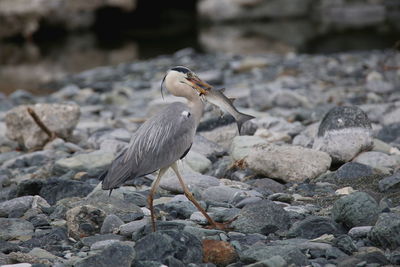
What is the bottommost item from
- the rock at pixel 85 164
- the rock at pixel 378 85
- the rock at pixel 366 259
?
the rock at pixel 378 85

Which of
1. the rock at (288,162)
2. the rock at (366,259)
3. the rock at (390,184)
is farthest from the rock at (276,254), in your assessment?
the rock at (288,162)

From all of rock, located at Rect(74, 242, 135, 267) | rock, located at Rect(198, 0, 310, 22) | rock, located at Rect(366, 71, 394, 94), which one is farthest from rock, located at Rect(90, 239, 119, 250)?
rock, located at Rect(198, 0, 310, 22)

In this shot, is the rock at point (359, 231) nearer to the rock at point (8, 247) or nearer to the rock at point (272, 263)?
the rock at point (272, 263)

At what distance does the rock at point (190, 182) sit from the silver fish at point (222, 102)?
0.66m

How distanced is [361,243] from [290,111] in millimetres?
4036

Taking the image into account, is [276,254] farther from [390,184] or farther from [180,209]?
[390,184]

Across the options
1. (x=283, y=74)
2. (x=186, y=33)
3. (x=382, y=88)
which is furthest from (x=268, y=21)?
(x=382, y=88)

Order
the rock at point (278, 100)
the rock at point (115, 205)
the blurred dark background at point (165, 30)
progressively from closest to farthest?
the rock at point (115, 205)
the rock at point (278, 100)
the blurred dark background at point (165, 30)

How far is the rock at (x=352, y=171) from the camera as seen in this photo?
4.50m

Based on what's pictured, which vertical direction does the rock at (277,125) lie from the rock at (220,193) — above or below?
below

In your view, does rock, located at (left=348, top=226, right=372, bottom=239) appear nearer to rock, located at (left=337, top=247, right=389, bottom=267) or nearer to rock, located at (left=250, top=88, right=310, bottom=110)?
rock, located at (left=337, top=247, right=389, bottom=267)

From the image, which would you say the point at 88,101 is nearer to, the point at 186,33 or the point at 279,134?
the point at 279,134

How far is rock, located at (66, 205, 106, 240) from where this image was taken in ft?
11.6

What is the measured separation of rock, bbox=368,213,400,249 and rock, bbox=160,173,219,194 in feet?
4.80
